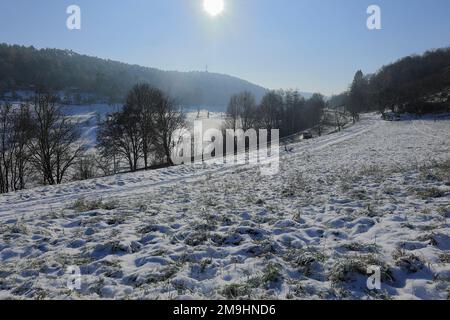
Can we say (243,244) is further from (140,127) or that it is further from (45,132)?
(140,127)

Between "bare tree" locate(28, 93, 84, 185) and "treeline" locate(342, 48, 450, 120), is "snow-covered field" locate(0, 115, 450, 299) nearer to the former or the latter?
"bare tree" locate(28, 93, 84, 185)

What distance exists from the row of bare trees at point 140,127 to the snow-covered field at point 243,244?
24956mm

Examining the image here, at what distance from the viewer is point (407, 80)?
6097 inches

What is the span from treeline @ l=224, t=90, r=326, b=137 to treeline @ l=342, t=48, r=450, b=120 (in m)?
15.0

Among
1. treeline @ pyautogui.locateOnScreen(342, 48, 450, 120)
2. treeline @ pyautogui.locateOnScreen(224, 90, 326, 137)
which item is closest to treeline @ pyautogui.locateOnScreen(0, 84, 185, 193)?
treeline @ pyautogui.locateOnScreen(224, 90, 326, 137)

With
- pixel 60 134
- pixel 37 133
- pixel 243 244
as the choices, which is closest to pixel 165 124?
pixel 60 134

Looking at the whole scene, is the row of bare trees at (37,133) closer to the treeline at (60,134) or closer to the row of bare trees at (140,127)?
the treeline at (60,134)

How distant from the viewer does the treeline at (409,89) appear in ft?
326

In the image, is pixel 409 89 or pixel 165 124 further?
pixel 409 89

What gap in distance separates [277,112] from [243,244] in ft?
285

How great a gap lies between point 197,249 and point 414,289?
4.27m

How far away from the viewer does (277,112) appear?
298 ft

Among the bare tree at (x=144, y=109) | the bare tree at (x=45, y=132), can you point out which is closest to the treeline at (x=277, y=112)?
the bare tree at (x=144, y=109)
